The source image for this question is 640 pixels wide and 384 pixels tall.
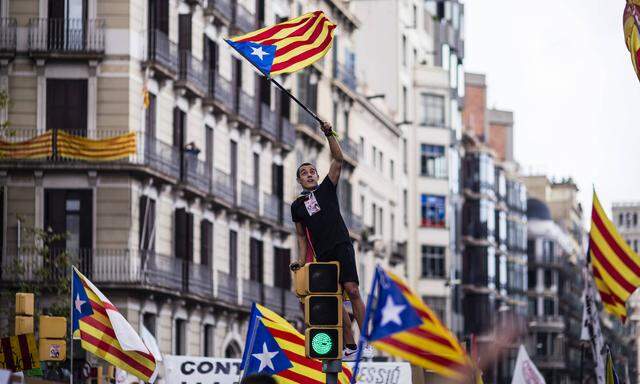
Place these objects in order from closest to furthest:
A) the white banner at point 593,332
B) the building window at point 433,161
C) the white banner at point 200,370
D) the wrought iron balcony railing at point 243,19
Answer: the white banner at point 200,370 → the white banner at point 593,332 → the wrought iron balcony railing at point 243,19 → the building window at point 433,161

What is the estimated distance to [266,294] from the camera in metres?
63.2

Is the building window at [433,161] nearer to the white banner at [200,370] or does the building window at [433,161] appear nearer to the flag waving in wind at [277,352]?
the white banner at [200,370]

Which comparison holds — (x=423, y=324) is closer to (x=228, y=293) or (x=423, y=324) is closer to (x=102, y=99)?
(x=102, y=99)

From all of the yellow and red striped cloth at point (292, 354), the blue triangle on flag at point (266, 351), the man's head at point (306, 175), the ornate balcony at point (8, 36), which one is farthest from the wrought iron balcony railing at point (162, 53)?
the man's head at point (306, 175)

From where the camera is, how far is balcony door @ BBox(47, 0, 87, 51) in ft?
169

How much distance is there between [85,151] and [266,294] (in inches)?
545

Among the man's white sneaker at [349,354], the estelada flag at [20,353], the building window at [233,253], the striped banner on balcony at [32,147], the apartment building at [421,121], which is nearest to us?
the man's white sneaker at [349,354]

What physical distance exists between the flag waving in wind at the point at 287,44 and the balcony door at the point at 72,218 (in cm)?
2899

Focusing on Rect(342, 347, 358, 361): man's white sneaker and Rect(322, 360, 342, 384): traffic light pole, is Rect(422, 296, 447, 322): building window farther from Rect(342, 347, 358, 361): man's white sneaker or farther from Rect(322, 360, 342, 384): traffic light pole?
Rect(322, 360, 342, 384): traffic light pole

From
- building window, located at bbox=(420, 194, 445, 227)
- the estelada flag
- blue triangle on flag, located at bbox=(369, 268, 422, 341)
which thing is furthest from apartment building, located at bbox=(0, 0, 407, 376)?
building window, located at bbox=(420, 194, 445, 227)

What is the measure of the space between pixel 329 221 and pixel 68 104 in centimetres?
3272

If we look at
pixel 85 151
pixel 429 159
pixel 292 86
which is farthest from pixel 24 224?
pixel 429 159

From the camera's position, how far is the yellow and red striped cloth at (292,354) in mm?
22656

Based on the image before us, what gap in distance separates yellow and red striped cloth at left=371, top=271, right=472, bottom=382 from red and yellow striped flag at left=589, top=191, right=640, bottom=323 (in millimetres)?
15554
